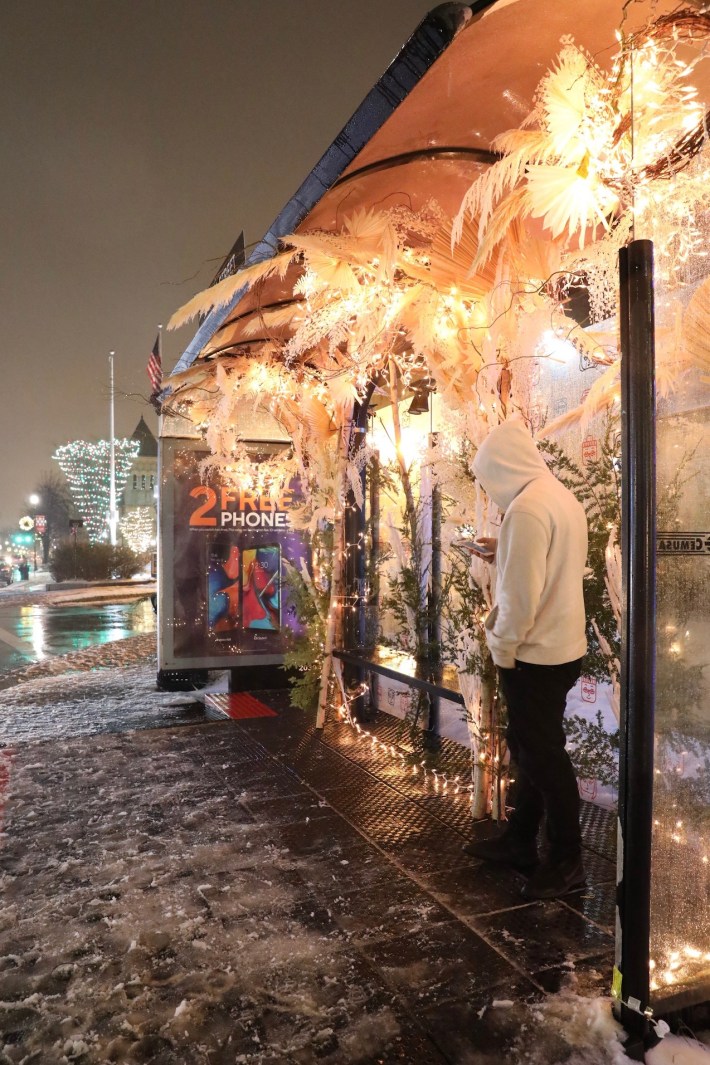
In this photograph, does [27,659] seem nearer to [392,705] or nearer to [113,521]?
[392,705]

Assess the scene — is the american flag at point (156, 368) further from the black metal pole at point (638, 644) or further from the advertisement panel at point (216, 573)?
the black metal pole at point (638, 644)

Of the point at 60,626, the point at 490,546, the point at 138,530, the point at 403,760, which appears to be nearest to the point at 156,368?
the point at 403,760

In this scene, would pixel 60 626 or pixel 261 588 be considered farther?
pixel 60 626

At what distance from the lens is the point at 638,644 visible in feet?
7.25

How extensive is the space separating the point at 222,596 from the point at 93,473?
5092 centimetres

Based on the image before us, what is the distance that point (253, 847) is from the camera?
3.83 m

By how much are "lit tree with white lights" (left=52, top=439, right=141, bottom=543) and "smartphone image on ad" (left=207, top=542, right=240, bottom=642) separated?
149 feet

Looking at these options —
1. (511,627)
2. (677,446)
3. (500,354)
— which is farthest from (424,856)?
(500,354)

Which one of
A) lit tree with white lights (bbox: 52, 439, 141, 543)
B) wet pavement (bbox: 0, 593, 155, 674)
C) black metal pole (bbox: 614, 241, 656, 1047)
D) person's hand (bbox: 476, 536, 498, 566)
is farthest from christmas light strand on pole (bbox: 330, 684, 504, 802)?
lit tree with white lights (bbox: 52, 439, 141, 543)

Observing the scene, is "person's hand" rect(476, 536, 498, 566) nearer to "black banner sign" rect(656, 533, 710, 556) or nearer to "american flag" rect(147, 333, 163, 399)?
"black banner sign" rect(656, 533, 710, 556)

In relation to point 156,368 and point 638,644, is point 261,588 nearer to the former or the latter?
point 156,368

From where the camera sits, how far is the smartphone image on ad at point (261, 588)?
8234 mm

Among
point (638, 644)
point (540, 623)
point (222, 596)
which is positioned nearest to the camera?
point (638, 644)

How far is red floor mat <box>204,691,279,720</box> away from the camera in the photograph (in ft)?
22.7
